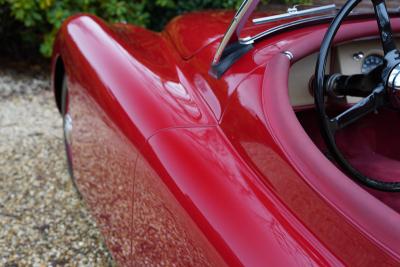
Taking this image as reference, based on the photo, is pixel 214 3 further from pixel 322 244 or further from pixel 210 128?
pixel 322 244

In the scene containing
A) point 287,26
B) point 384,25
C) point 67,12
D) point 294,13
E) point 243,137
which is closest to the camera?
point 243,137

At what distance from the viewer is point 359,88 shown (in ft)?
5.44

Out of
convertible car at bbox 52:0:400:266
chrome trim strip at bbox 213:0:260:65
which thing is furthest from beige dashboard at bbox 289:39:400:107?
chrome trim strip at bbox 213:0:260:65

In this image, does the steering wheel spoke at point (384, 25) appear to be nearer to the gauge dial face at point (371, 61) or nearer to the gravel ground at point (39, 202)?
the gauge dial face at point (371, 61)

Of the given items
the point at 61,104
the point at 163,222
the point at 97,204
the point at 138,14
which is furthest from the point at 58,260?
the point at 138,14

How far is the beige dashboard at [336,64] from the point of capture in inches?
70.5

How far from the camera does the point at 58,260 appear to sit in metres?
2.44

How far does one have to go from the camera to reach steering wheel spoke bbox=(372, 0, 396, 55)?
161 cm

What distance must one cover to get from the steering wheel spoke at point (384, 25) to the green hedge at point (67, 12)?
253 centimetres

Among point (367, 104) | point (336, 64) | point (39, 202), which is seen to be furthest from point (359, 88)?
point (39, 202)

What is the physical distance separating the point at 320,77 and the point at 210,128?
0.33 m

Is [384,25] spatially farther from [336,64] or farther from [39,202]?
[39,202]

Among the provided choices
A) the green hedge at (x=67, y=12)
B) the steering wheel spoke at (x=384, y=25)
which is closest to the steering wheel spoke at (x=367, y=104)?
the steering wheel spoke at (x=384, y=25)

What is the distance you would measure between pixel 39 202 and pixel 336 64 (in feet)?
5.65
